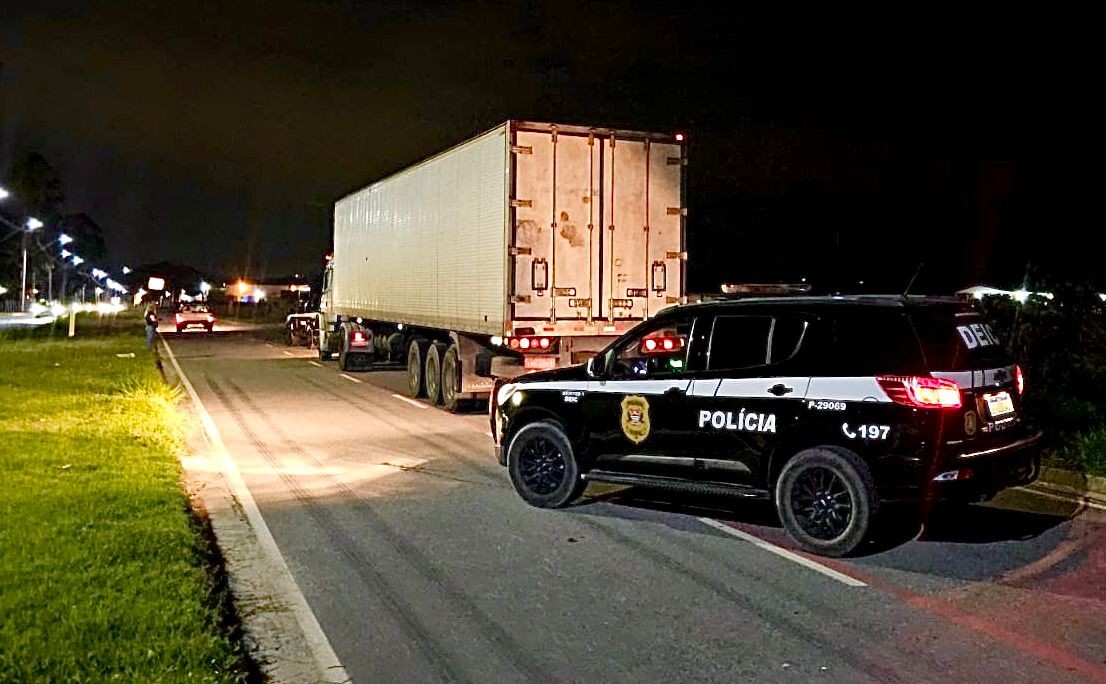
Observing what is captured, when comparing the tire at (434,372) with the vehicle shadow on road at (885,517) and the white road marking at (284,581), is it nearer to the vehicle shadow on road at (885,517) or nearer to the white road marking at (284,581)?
the white road marking at (284,581)

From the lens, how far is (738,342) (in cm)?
812

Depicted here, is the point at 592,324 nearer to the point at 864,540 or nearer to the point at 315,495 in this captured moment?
the point at 315,495

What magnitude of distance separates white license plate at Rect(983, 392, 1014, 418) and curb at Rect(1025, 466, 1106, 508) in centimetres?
239

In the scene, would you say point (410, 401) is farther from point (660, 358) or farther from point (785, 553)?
point (785, 553)

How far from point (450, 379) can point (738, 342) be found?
9.38 m

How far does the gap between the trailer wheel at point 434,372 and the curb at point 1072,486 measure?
10.0 meters

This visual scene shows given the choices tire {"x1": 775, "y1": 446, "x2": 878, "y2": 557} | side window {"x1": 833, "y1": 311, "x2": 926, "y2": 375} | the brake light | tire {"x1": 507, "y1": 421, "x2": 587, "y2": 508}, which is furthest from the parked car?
the brake light

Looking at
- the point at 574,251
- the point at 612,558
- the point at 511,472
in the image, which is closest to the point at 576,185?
the point at 574,251

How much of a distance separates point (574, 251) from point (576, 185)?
3.02ft

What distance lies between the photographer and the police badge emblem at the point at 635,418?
854cm

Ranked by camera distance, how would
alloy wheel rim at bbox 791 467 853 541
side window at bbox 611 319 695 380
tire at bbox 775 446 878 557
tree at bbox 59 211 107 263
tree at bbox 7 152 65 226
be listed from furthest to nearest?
tree at bbox 59 211 107 263 → tree at bbox 7 152 65 226 → side window at bbox 611 319 695 380 → alloy wheel rim at bbox 791 467 853 541 → tire at bbox 775 446 878 557

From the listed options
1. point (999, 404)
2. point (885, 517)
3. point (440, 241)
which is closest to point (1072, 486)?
point (885, 517)

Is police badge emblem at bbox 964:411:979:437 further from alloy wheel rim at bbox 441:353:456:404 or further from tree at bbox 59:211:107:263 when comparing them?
Result: tree at bbox 59:211:107:263

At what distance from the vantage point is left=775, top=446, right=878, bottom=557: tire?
23.9ft
